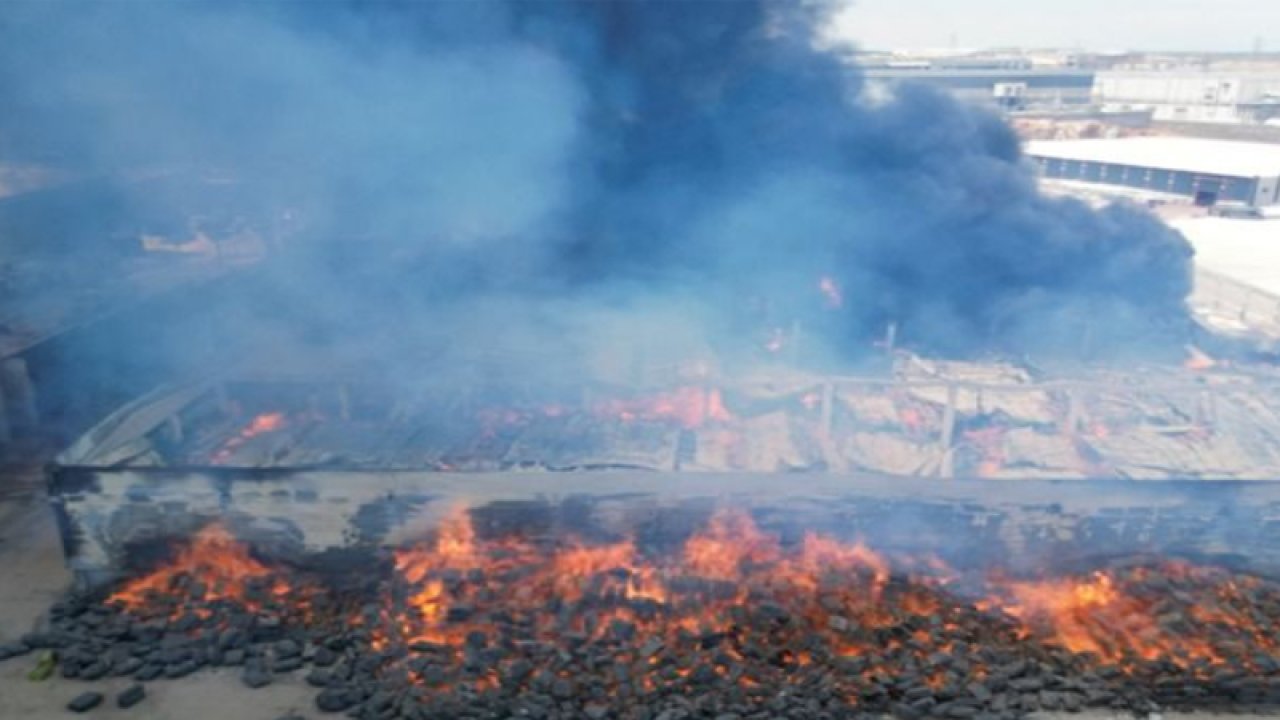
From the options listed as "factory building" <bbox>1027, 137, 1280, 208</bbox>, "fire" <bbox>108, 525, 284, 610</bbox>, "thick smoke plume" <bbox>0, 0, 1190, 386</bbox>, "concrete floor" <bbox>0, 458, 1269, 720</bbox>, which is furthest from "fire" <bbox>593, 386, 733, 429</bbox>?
"factory building" <bbox>1027, 137, 1280, 208</bbox>

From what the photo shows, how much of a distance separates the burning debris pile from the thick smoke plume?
4706mm

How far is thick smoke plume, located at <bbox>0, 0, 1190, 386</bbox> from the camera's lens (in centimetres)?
1442

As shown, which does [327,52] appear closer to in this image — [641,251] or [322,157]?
[322,157]

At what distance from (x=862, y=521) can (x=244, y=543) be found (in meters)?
7.21

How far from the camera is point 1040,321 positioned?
1499cm

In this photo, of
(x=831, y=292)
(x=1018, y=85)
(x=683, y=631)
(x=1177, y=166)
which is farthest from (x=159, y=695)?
(x=1018, y=85)

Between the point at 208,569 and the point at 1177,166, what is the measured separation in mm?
32648

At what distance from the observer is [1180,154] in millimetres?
34125

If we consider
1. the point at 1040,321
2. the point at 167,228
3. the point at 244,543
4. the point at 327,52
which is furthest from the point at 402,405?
the point at 167,228

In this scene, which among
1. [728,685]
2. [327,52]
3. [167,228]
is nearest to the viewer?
[728,685]

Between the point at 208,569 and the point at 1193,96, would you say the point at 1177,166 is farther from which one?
the point at 208,569

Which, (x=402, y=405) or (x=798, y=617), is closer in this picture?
(x=798, y=617)

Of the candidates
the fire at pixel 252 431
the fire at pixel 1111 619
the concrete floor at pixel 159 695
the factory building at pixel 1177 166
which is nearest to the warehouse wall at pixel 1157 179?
the factory building at pixel 1177 166

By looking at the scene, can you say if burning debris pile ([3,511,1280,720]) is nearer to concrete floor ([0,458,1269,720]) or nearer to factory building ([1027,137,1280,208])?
concrete floor ([0,458,1269,720])
